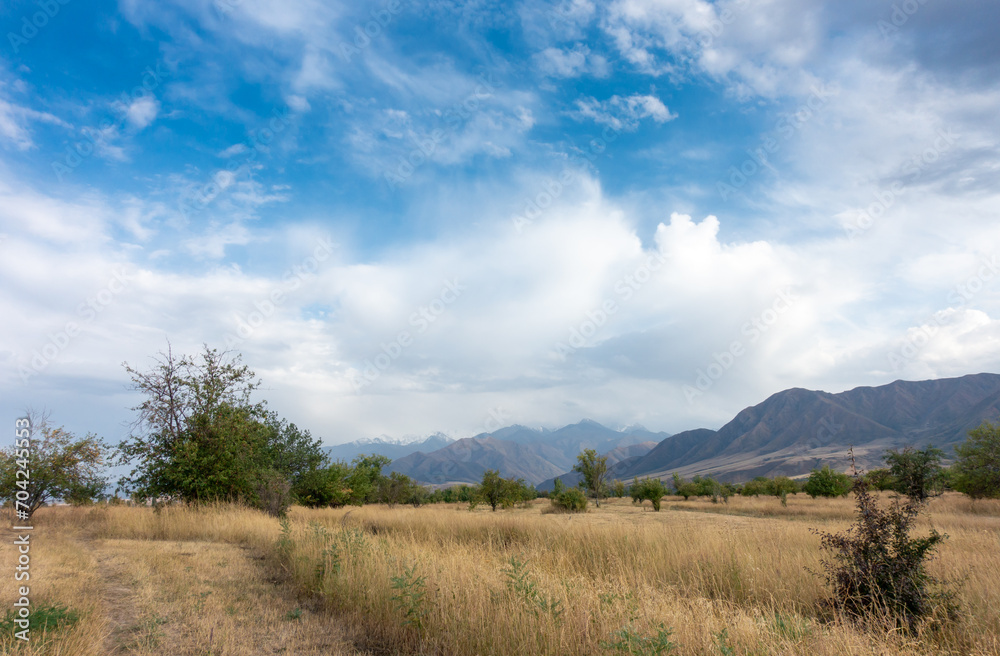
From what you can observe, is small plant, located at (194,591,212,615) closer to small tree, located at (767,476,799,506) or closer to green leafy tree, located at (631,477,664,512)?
green leafy tree, located at (631,477,664,512)

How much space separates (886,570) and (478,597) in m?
5.48

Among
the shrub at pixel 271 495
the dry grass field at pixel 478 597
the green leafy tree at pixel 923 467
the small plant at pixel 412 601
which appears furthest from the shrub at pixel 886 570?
the green leafy tree at pixel 923 467

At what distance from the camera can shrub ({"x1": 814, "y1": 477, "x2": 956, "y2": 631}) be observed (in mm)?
5773

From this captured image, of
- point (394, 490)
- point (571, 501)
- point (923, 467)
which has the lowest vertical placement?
point (571, 501)

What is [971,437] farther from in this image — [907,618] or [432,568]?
[432,568]

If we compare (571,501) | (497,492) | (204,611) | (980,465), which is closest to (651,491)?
(571,501)

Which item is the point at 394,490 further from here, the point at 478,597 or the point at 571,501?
the point at 478,597

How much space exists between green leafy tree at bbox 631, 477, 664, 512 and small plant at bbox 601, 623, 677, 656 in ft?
130

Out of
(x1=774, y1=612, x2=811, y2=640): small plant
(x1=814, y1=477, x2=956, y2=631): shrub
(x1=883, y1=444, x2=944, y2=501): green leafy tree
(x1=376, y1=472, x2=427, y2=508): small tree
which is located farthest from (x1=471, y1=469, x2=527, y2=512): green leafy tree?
(x1=774, y1=612, x2=811, y2=640): small plant

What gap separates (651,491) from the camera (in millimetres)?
44469

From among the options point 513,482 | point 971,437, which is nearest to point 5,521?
point 513,482

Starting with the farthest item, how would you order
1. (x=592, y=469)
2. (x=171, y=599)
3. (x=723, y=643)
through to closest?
(x=592, y=469)
(x=171, y=599)
(x=723, y=643)

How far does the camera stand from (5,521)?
16.0 meters

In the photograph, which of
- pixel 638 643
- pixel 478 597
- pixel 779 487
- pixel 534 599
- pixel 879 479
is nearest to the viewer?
pixel 638 643
